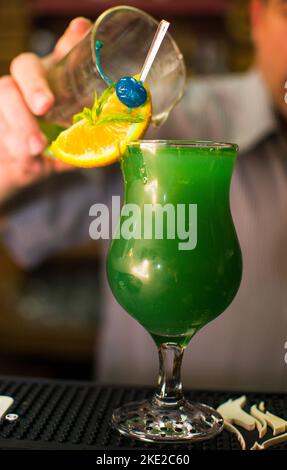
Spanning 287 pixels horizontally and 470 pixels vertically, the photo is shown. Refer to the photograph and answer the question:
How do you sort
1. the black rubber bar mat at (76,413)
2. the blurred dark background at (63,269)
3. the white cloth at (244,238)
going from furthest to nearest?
the blurred dark background at (63,269), the white cloth at (244,238), the black rubber bar mat at (76,413)

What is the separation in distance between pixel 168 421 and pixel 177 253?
22 cm

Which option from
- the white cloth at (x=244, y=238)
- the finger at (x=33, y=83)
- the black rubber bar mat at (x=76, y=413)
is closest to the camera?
the black rubber bar mat at (x=76, y=413)

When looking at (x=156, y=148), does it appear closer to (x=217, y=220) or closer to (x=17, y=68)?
(x=217, y=220)

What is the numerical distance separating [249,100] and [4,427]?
3.93ft

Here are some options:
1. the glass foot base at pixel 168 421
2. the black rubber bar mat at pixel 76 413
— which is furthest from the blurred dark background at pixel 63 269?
the glass foot base at pixel 168 421

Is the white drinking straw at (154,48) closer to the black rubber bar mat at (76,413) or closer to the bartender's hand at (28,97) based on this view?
the bartender's hand at (28,97)

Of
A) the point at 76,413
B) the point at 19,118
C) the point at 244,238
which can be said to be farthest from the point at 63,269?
the point at 76,413

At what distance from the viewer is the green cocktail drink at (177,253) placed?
849 mm

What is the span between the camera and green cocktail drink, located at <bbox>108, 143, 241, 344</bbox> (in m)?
0.85

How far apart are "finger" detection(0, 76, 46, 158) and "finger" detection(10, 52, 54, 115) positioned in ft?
0.05

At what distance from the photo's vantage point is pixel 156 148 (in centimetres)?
86

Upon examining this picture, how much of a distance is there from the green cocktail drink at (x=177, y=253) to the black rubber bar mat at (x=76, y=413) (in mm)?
132

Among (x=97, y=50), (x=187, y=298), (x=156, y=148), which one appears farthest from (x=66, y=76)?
(x=187, y=298)

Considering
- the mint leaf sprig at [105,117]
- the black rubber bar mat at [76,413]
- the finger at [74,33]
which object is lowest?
the black rubber bar mat at [76,413]
